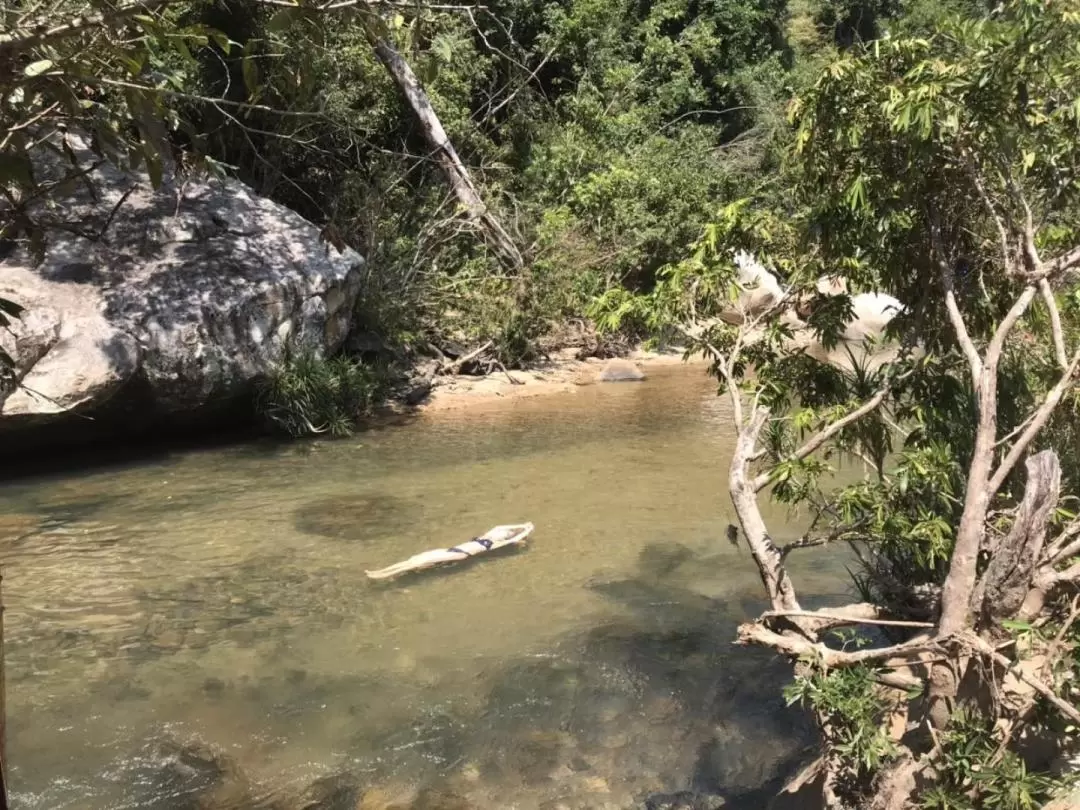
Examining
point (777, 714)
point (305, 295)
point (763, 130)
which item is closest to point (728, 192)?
point (305, 295)

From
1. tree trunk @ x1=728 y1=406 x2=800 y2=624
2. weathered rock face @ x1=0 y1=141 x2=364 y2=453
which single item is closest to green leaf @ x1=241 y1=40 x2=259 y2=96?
tree trunk @ x1=728 y1=406 x2=800 y2=624

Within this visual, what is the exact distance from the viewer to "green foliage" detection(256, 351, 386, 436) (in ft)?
38.7

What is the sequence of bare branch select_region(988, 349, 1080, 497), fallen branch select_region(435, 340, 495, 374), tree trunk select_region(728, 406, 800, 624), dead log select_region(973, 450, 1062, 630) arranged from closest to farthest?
1. dead log select_region(973, 450, 1062, 630)
2. bare branch select_region(988, 349, 1080, 497)
3. tree trunk select_region(728, 406, 800, 624)
4. fallen branch select_region(435, 340, 495, 374)

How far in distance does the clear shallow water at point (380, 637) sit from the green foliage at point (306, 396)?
2.91 feet

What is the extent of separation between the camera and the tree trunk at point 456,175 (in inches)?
618

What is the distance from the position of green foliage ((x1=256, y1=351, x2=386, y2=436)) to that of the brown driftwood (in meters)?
4.29

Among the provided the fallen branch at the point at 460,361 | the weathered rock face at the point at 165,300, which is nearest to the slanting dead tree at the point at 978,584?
the weathered rock face at the point at 165,300

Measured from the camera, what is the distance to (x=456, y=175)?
53.1 ft

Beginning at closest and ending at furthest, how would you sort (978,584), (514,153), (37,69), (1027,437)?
1. (37,69)
2. (978,584)
3. (1027,437)
4. (514,153)

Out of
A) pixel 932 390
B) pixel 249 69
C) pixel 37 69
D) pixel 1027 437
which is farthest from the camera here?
pixel 932 390

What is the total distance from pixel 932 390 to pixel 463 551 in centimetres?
432

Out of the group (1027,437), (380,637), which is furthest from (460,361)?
(1027,437)

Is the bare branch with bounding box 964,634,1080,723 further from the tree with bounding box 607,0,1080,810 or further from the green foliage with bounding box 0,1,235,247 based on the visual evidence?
the green foliage with bounding box 0,1,235,247

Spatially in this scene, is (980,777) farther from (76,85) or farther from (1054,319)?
(76,85)
